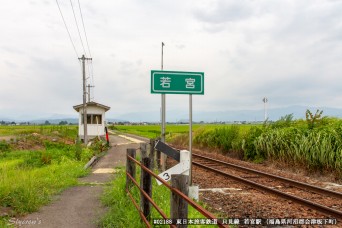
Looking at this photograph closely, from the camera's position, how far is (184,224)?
11.6 ft

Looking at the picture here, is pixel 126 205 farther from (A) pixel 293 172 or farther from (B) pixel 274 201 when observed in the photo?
(A) pixel 293 172

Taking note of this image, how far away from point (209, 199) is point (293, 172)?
629 centimetres

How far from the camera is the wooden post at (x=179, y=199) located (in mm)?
3412

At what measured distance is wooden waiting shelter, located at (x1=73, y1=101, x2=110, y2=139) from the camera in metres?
30.5

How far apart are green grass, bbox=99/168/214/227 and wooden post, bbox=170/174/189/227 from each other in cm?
163

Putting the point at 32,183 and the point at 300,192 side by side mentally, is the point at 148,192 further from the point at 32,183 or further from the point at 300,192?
the point at 300,192

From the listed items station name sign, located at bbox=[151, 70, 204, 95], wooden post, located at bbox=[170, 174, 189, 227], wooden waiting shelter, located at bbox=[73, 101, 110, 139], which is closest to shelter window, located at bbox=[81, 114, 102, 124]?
wooden waiting shelter, located at bbox=[73, 101, 110, 139]

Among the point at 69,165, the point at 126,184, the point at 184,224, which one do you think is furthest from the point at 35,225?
the point at 69,165

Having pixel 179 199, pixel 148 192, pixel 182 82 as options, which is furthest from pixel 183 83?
pixel 179 199

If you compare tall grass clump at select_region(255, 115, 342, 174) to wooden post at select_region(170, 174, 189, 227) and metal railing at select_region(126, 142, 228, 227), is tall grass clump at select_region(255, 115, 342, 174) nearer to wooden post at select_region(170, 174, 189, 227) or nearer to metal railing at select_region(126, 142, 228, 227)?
metal railing at select_region(126, 142, 228, 227)

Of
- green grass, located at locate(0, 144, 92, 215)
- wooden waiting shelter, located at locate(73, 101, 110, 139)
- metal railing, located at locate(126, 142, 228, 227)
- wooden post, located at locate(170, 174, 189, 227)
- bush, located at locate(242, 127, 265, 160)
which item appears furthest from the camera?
wooden waiting shelter, located at locate(73, 101, 110, 139)

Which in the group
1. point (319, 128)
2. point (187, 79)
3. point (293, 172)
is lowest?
point (293, 172)

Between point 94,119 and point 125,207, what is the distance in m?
25.5

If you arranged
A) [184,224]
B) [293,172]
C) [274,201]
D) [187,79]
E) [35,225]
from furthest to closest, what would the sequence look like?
[293,172], [274,201], [187,79], [35,225], [184,224]
